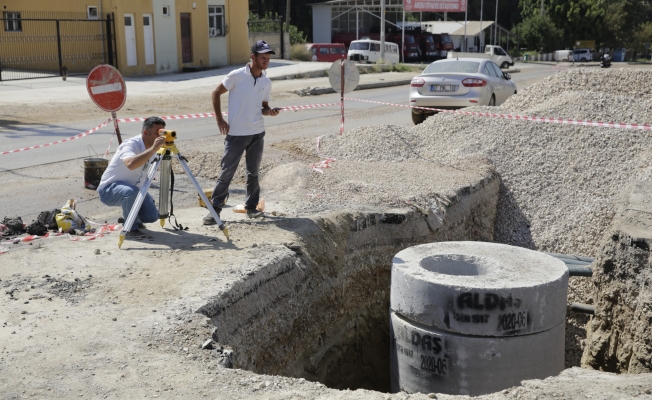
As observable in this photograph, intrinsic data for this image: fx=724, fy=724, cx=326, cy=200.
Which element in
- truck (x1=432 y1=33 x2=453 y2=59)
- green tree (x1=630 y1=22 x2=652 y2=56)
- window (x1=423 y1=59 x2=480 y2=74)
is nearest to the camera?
window (x1=423 y1=59 x2=480 y2=74)

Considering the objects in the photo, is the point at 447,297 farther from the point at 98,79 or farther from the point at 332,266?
the point at 98,79

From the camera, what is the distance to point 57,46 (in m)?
29.3

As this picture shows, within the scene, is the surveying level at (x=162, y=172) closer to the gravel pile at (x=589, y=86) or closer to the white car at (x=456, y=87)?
the gravel pile at (x=589, y=86)

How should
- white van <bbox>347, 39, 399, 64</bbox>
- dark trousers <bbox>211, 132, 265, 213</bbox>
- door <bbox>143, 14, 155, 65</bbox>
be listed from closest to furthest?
dark trousers <bbox>211, 132, 265, 213</bbox>, door <bbox>143, 14, 155, 65</bbox>, white van <bbox>347, 39, 399, 64</bbox>

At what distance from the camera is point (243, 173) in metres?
10.9

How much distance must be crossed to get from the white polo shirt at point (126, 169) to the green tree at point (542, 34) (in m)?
58.9

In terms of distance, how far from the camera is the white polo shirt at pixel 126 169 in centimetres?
726

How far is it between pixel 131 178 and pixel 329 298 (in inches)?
94.1

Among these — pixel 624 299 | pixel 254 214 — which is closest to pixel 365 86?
pixel 254 214

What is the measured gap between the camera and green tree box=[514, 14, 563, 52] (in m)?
61.3

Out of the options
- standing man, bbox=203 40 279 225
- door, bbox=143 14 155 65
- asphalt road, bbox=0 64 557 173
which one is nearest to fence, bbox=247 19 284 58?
door, bbox=143 14 155 65

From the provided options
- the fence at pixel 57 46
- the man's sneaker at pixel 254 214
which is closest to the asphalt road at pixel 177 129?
the man's sneaker at pixel 254 214

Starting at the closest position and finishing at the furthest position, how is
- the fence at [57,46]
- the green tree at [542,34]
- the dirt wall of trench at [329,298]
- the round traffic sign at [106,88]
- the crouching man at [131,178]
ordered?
the dirt wall of trench at [329,298], the crouching man at [131,178], the round traffic sign at [106,88], the fence at [57,46], the green tree at [542,34]

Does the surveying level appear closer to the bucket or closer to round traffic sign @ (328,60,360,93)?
the bucket
